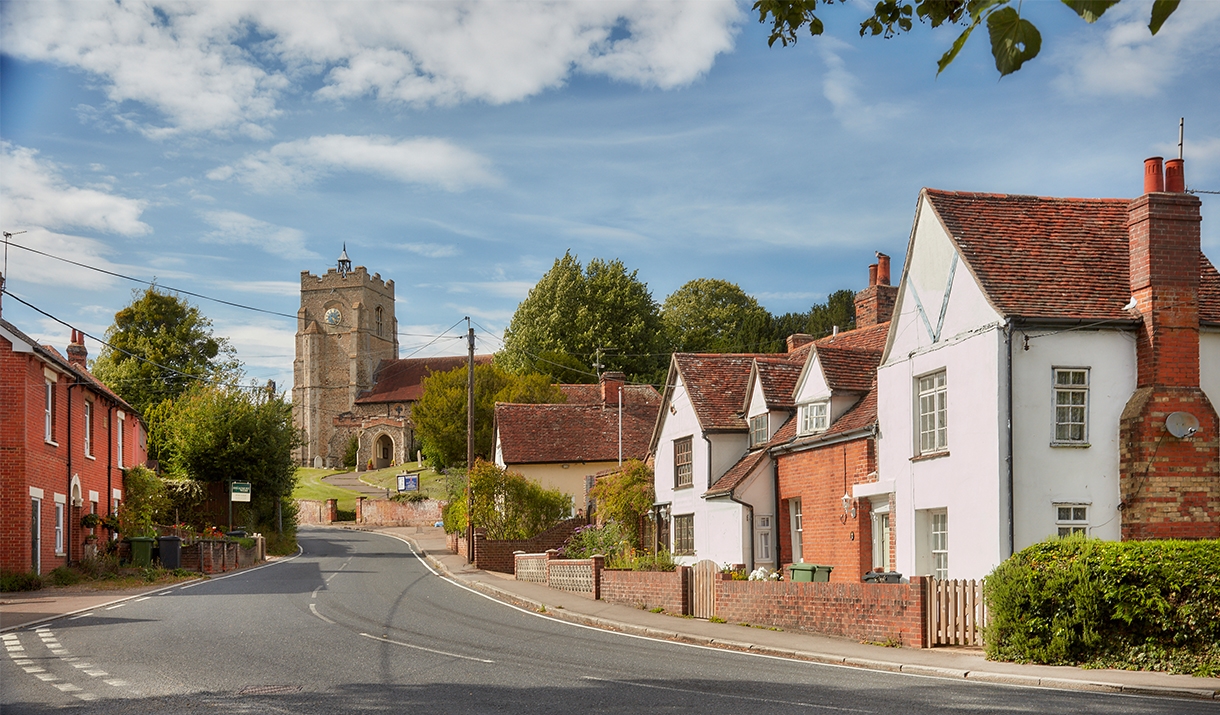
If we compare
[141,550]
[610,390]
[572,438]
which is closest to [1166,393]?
[141,550]

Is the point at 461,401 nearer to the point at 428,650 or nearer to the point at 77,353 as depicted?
the point at 77,353

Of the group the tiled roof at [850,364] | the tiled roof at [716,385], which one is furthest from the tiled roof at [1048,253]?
the tiled roof at [716,385]

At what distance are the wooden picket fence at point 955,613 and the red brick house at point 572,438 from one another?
89.4 ft

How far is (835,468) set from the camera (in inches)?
905

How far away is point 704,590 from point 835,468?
13.6 feet

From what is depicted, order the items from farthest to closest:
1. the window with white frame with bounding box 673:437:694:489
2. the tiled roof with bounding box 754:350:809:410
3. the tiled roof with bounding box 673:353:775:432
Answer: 1. the window with white frame with bounding box 673:437:694:489
2. the tiled roof with bounding box 673:353:775:432
3. the tiled roof with bounding box 754:350:809:410

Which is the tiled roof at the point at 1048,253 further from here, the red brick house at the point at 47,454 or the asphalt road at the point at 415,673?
the red brick house at the point at 47,454

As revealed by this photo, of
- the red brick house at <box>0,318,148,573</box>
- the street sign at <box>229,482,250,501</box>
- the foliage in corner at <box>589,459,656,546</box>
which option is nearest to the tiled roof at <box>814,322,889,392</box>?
the foliage in corner at <box>589,459,656,546</box>

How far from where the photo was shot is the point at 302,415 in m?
108

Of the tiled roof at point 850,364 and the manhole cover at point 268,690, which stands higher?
the tiled roof at point 850,364

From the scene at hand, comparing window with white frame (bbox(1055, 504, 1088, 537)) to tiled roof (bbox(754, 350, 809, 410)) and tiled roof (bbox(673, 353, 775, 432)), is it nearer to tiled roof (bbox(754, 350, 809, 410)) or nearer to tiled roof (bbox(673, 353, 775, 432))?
tiled roof (bbox(754, 350, 809, 410))

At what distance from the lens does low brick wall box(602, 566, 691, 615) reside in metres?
21.5

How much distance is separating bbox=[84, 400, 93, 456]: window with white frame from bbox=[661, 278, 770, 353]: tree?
149 feet

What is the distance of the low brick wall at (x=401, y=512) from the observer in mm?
68125
